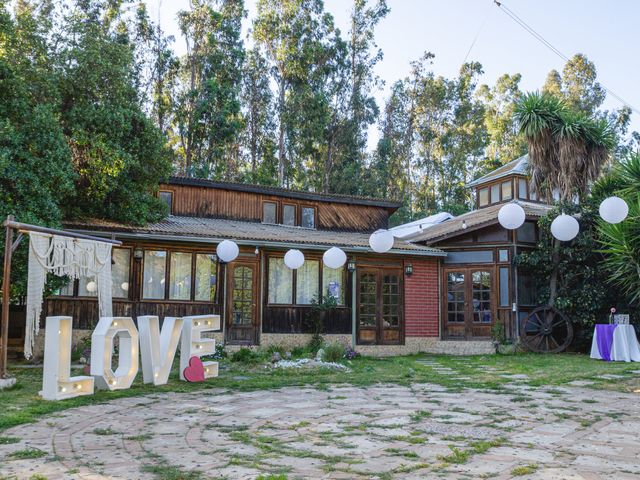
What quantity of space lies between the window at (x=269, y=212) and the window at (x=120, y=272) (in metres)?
4.68

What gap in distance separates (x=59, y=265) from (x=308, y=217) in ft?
31.5

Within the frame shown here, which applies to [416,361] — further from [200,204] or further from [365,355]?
[200,204]

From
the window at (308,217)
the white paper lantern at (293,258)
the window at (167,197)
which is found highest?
the window at (167,197)

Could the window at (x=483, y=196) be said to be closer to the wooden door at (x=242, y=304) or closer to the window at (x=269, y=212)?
the window at (x=269, y=212)

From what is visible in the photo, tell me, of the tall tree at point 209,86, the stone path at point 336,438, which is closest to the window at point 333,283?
the stone path at point 336,438

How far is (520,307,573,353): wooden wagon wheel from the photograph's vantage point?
558 inches

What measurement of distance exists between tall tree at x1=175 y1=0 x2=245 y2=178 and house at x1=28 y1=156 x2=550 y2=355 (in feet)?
30.2

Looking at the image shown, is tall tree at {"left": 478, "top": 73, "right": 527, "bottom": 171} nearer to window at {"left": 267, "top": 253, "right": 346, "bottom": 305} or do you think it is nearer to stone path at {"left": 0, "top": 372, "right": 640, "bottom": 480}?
window at {"left": 267, "top": 253, "right": 346, "bottom": 305}

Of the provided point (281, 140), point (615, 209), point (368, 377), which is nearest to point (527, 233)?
point (615, 209)

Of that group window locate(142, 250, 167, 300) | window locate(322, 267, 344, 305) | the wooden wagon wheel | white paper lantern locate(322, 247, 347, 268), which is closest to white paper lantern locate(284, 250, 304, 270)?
white paper lantern locate(322, 247, 347, 268)

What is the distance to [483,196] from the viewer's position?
1984 centimetres

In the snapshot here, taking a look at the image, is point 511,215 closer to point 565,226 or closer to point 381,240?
point 565,226

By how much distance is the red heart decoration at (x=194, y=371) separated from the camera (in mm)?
8383

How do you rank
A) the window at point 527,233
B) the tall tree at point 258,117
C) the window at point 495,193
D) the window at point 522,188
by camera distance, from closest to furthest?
the window at point 527,233, the window at point 522,188, the window at point 495,193, the tall tree at point 258,117
